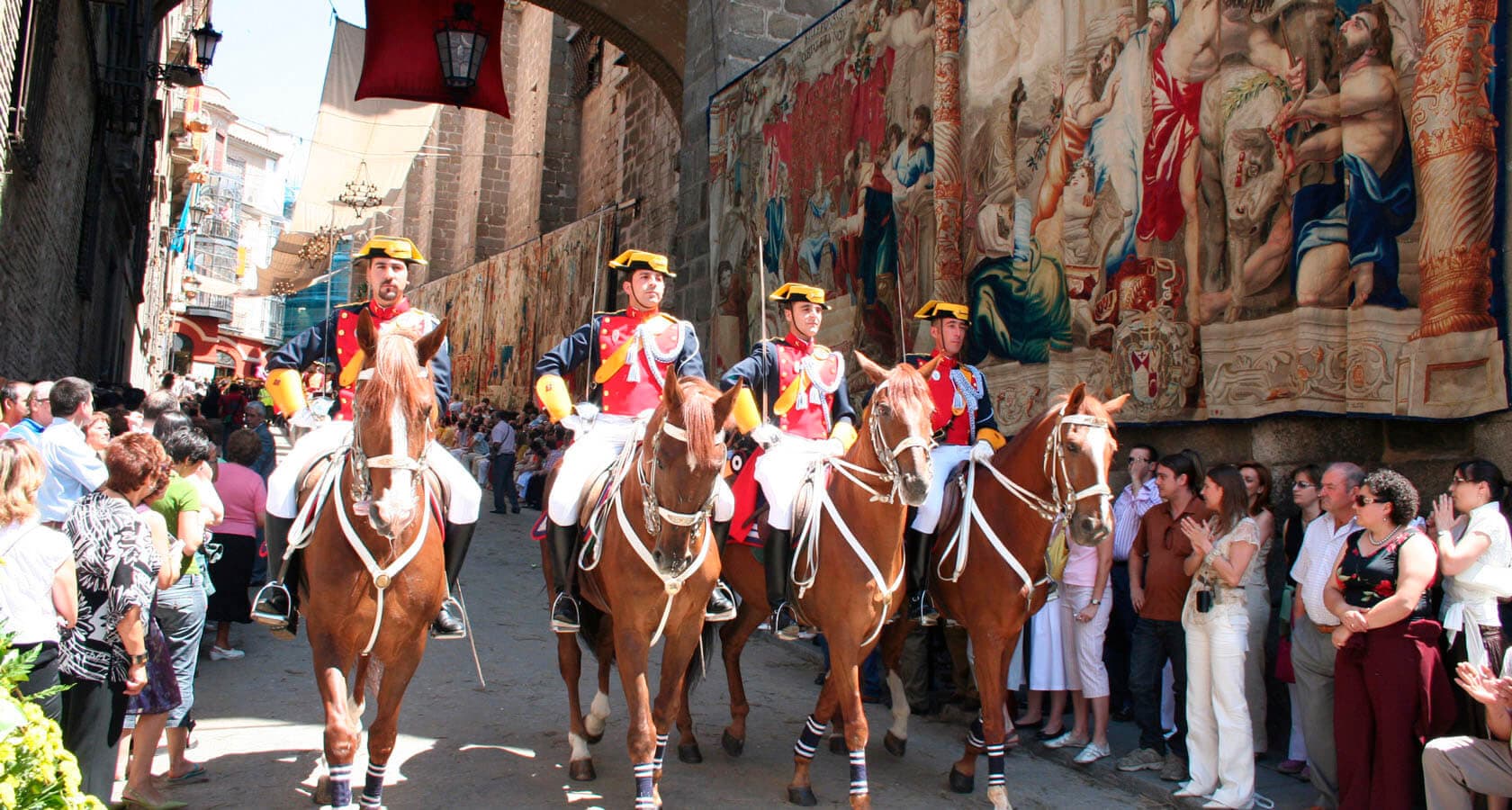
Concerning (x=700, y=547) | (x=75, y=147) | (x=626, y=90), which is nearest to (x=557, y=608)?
(x=700, y=547)

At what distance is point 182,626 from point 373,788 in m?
1.31

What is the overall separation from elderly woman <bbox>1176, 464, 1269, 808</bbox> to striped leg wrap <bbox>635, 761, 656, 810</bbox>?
272 centimetres

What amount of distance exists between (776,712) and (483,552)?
7131 millimetres

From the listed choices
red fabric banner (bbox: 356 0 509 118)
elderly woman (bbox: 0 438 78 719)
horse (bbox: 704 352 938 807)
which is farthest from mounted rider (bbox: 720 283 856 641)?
red fabric banner (bbox: 356 0 509 118)

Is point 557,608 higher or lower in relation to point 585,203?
lower

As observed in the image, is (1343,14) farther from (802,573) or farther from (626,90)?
(626,90)

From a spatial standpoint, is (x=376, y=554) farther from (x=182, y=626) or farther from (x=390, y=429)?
(x=182, y=626)

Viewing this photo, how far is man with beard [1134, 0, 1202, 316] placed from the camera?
7.35 meters

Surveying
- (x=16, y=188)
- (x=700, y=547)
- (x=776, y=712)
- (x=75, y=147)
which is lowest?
(x=776, y=712)

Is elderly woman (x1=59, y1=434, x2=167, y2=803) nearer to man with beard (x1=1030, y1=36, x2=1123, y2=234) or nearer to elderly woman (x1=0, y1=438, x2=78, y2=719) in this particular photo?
elderly woman (x1=0, y1=438, x2=78, y2=719)

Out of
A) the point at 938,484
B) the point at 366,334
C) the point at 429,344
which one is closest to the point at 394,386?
the point at 366,334

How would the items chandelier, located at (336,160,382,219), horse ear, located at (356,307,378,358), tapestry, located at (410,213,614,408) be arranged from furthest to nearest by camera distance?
tapestry, located at (410,213,614,408), chandelier, located at (336,160,382,219), horse ear, located at (356,307,378,358)

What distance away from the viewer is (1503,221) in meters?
5.80

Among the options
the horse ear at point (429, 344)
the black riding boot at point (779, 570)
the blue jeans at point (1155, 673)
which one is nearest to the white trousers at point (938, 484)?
the black riding boot at point (779, 570)
